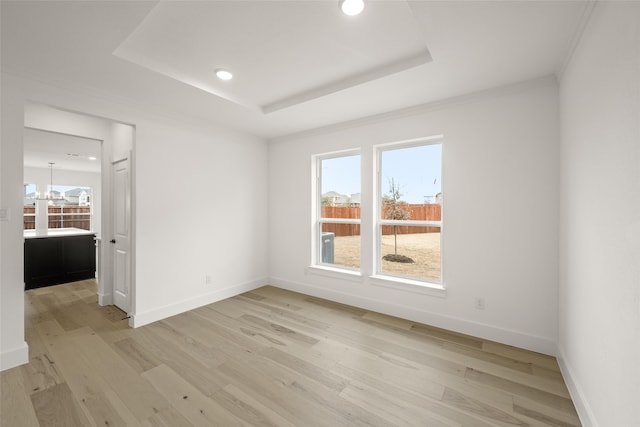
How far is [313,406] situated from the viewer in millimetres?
1913

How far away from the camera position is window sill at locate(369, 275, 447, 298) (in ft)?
10.3

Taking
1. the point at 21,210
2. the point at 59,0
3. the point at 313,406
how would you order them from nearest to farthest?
the point at 59,0
the point at 313,406
the point at 21,210

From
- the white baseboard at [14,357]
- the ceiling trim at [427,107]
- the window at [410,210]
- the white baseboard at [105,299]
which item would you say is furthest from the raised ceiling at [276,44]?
the white baseboard at [105,299]

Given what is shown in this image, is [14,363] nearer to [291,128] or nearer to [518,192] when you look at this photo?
[291,128]

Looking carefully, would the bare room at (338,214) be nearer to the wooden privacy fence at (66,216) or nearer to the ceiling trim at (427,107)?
the ceiling trim at (427,107)

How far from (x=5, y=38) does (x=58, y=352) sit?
2700mm

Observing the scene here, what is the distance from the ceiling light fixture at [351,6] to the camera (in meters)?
1.70

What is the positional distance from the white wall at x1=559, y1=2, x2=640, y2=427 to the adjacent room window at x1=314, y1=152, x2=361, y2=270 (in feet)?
7.81

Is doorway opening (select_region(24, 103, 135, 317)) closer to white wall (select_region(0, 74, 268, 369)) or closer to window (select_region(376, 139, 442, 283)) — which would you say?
white wall (select_region(0, 74, 268, 369))

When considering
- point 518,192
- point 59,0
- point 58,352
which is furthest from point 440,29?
point 58,352

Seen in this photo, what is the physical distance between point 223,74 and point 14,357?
3.15 meters

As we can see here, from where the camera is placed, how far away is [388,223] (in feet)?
12.0

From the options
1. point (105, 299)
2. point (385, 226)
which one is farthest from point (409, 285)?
point (105, 299)

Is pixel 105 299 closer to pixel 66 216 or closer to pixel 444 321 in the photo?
pixel 444 321
